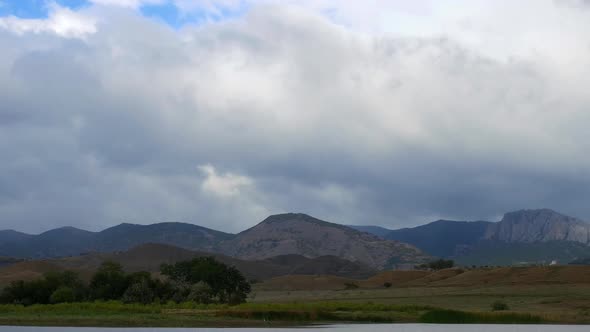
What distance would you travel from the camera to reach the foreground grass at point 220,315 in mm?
85150

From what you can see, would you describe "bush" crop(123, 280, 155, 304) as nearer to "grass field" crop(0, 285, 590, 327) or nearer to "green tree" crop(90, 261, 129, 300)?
"green tree" crop(90, 261, 129, 300)

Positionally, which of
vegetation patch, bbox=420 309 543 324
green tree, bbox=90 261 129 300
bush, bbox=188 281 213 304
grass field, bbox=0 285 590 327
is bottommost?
vegetation patch, bbox=420 309 543 324

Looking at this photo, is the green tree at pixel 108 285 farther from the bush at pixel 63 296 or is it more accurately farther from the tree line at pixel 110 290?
the bush at pixel 63 296

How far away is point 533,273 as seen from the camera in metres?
182

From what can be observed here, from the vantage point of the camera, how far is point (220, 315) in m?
93.7

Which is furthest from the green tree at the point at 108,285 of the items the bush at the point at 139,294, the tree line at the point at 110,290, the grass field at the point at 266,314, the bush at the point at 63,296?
the grass field at the point at 266,314

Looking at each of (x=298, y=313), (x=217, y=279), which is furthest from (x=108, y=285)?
(x=298, y=313)

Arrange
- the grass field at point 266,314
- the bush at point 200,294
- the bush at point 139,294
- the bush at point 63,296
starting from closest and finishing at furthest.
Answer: the grass field at point 266,314
the bush at point 63,296
the bush at point 139,294
the bush at point 200,294

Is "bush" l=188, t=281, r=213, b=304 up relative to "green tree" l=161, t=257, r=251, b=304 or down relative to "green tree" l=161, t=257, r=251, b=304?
down

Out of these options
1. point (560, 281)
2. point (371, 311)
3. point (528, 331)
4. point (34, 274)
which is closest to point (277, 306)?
point (371, 311)

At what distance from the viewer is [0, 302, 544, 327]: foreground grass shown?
85.2 meters

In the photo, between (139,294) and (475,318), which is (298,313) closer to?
(475,318)

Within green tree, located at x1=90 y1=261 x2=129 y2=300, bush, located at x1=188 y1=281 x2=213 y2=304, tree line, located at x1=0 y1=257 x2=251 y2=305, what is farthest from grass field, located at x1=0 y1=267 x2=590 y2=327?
green tree, located at x1=90 y1=261 x2=129 y2=300

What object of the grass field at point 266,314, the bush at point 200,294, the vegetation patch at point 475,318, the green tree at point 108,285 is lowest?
the vegetation patch at point 475,318
